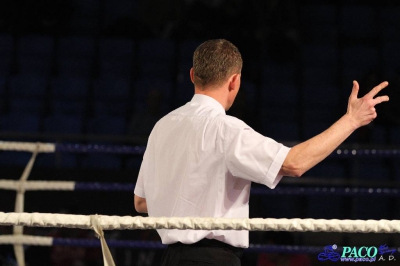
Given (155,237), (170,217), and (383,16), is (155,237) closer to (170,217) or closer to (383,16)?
(170,217)

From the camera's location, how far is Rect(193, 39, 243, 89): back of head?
190cm

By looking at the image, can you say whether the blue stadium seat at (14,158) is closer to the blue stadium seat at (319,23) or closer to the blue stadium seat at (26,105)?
the blue stadium seat at (26,105)

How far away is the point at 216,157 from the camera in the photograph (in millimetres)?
1852

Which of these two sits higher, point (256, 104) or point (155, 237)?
point (256, 104)

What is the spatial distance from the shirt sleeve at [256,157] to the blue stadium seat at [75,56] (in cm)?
479

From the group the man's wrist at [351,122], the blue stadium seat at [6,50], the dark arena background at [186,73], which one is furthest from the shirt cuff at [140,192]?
the blue stadium seat at [6,50]

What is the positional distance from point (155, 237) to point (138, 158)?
49.8 inches

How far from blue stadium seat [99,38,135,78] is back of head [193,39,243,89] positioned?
4529 mm

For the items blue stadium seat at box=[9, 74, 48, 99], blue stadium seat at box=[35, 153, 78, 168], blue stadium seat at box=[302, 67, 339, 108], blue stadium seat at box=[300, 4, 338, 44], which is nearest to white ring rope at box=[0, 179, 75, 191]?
blue stadium seat at box=[35, 153, 78, 168]

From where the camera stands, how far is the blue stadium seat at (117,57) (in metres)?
6.43

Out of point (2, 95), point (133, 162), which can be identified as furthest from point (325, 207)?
point (2, 95)

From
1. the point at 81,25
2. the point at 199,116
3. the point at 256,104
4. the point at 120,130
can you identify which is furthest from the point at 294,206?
the point at 199,116

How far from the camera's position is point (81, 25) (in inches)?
271

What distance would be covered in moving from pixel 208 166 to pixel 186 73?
14.8ft
